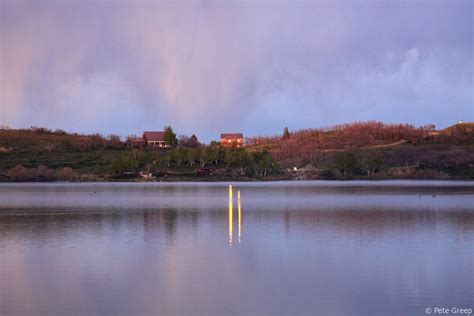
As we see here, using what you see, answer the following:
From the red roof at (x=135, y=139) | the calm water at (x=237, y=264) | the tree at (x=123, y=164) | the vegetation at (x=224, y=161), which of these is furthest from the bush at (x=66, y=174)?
the calm water at (x=237, y=264)

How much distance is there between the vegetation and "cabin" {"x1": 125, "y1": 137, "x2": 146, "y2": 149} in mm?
4887

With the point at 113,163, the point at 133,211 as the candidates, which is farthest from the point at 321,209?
the point at 113,163

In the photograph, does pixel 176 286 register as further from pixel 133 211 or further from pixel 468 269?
pixel 133 211

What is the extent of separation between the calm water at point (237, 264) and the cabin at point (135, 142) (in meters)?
129

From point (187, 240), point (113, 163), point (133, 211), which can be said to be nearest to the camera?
point (187, 240)

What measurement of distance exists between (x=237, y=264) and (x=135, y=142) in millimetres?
159694

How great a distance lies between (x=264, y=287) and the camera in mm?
23141

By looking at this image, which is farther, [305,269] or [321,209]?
[321,209]

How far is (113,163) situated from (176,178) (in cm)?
1370

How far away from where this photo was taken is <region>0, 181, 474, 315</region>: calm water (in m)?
20.7

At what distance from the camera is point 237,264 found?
28.1 m

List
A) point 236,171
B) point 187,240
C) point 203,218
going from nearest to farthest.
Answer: point 187,240, point 203,218, point 236,171

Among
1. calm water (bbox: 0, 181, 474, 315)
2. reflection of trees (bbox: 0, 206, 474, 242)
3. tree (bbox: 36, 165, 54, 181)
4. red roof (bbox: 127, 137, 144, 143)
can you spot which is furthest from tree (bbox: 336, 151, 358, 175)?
calm water (bbox: 0, 181, 474, 315)

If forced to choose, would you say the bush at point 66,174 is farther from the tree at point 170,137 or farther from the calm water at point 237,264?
the calm water at point 237,264
